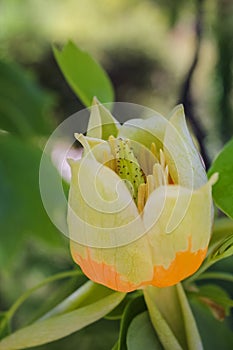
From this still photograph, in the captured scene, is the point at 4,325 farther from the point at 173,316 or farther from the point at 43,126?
the point at 43,126

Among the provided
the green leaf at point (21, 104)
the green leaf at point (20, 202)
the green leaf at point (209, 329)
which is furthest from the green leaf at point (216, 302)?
the green leaf at point (21, 104)

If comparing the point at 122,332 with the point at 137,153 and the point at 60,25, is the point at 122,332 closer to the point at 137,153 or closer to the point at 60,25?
the point at 137,153

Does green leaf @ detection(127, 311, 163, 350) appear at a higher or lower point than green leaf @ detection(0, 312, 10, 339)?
higher

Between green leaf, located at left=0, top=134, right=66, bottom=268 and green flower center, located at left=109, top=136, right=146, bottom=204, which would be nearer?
green flower center, located at left=109, top=136, right=146, bottom=204

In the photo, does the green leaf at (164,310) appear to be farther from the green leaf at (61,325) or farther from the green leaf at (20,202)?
the green leaf at (20,202)

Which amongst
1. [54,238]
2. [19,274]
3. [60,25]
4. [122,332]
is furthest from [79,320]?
[60,25]

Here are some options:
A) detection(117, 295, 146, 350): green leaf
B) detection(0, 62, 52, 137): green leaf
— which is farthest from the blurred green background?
detection(117, 295, 146, 350): green leaf

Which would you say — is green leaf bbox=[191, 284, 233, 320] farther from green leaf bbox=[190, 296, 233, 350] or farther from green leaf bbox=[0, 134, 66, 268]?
green leaf bbox=[0, 134, 66, 268]

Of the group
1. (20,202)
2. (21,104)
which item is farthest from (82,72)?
(21,104)
